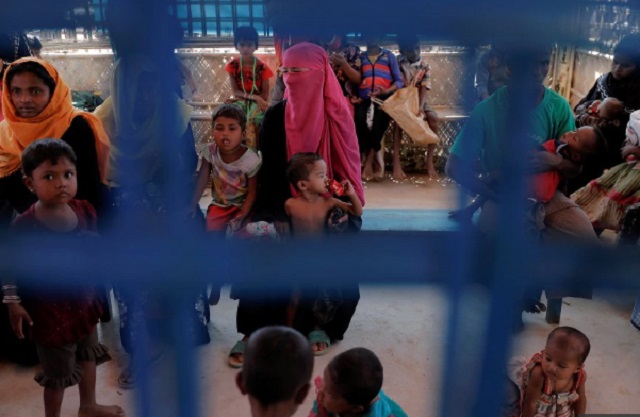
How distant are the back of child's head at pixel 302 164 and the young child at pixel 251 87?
203 centimetres

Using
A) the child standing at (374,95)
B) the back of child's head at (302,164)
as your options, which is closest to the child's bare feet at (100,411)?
the back of child's head at (302,164)

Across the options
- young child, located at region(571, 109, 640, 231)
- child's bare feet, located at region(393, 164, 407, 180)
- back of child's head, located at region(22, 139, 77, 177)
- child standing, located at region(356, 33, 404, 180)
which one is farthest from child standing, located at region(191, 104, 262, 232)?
child's bare feet, located at region(393, 164, 407, 180)

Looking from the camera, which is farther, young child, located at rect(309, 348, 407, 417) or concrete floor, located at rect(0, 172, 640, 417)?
concrete floor, located at rect(0, 172, 640, 417)

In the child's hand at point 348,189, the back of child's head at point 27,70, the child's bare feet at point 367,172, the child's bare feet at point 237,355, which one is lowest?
the child's bare feet at point 237,355

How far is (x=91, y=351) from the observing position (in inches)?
94.7

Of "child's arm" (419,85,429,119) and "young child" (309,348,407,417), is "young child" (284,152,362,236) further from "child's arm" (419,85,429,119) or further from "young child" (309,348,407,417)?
"child's arm" (419,85,429,119)

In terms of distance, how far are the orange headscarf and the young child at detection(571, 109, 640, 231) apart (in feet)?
8.36

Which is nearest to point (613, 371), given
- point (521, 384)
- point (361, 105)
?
point (521, 384)

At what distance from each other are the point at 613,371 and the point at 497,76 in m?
2.44

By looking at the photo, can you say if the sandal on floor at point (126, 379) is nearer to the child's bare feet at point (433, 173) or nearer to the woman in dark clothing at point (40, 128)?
the woman in dark clothing at point (40, 128)

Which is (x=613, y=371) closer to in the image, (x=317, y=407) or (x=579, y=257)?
(x=317, y=407)

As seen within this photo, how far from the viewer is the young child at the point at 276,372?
1.14 metres

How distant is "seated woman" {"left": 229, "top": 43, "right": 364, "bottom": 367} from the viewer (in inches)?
108

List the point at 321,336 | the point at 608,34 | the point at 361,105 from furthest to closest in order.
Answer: the point at 361,105 < the point at 321,336 < the point at 608,34
